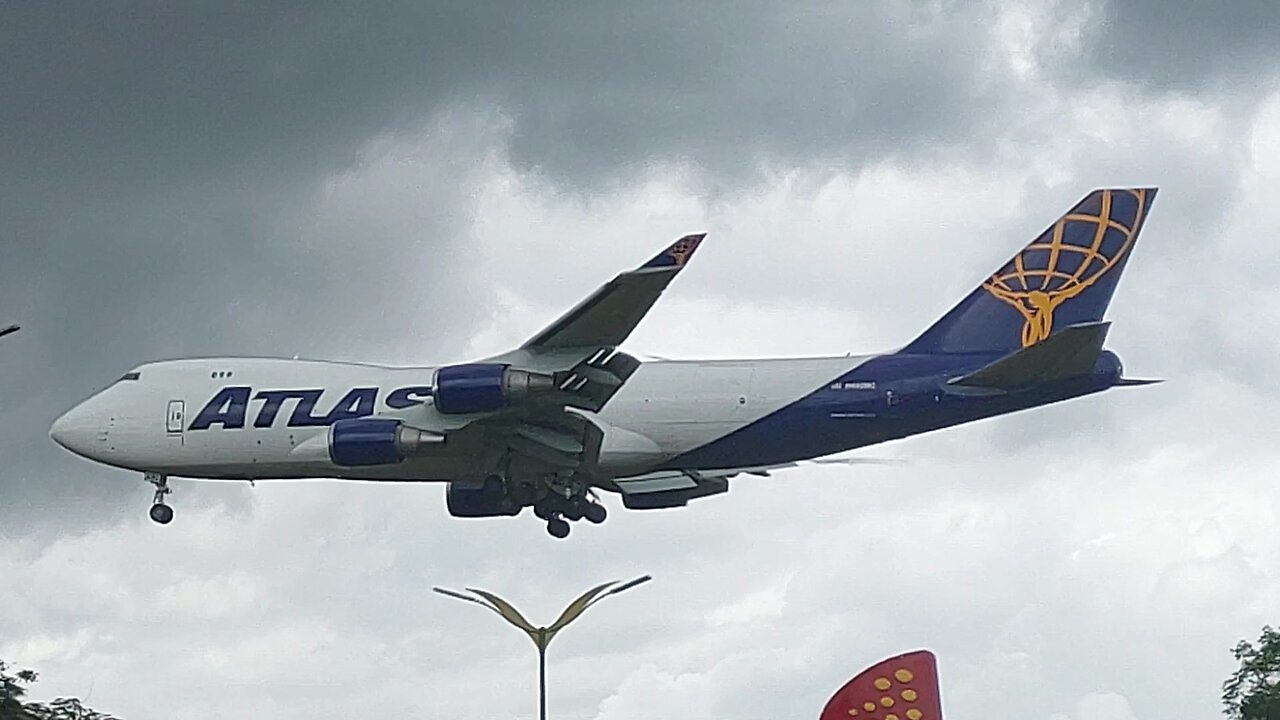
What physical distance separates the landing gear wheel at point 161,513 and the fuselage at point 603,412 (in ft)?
5.11

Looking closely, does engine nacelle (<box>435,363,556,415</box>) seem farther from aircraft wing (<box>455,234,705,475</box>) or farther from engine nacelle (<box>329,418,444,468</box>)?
engine nacelle (<box>329,418,444,468</box>)

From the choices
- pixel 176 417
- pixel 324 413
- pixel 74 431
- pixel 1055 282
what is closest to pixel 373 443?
pixel 324 413

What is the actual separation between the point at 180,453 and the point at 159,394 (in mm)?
1984

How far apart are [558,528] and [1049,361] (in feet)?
48.5

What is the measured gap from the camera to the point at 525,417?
51.0 m

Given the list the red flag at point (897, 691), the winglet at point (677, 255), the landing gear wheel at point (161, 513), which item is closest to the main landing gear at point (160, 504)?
the landing gear wheel at point (161, 513)

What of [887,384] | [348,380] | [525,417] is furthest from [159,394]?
[887,384]

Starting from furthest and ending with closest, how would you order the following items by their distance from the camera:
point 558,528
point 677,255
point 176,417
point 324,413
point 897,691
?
point 558,528
point 176,417
point 324,413
point 677,255
point 897,691

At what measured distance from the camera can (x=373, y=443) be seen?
49.8 m

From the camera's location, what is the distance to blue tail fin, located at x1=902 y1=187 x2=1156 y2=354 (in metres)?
52.3

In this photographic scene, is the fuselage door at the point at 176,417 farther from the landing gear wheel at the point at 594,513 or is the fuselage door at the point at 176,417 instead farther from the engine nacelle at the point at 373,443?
the landing gear wheel at the point at 594,513

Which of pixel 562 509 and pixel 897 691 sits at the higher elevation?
pixel 562 509

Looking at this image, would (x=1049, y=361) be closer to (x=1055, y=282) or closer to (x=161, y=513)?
(x=1055, y=282)

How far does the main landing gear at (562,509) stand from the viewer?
Answer: 54.5 metres
